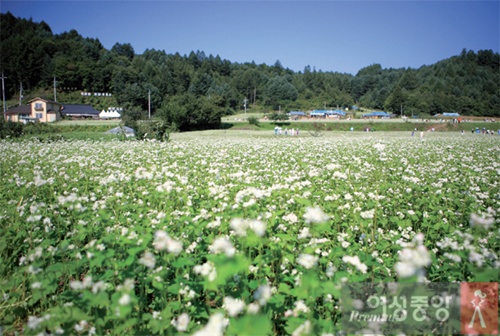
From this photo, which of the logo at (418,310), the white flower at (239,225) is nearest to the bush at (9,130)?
the white flower at (239,225)

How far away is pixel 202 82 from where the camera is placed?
133000 millimetres

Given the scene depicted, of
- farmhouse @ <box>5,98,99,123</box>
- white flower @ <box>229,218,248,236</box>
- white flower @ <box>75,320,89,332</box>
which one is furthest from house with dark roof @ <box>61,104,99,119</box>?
white flower @ <box>229,218,248,236</box>

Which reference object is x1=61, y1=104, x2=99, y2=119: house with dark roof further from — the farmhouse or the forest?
the forest

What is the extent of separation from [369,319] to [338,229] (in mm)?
2076

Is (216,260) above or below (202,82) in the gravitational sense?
below

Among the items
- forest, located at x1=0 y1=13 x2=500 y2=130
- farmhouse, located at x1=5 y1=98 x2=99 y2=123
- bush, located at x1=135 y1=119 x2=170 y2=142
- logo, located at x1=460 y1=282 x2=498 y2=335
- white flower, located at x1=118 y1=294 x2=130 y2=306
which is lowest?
logo, located at x1=460 y1=282 x2=498 y2=335

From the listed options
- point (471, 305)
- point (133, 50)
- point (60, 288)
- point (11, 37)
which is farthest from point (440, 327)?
point (133, 50)

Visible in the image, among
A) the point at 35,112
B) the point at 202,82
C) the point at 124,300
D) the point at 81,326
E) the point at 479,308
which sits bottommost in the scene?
the point at 81,326

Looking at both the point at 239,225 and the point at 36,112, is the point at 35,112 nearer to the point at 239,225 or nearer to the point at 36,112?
the point at 36,112

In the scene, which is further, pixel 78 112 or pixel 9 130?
pixel 78 112

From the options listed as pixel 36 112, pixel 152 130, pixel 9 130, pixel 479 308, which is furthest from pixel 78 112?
pixel 479 308

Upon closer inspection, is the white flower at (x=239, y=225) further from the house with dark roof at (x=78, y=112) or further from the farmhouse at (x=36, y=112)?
the house with dark roof at (x=78, y=112)

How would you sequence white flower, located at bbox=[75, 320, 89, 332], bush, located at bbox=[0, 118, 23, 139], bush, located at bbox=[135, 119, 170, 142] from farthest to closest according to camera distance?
bush, located at bbox=[0, 118, 23, 139] < bush, located at bbox=[135, 119, 170, 142] < white flower, located at bbox=[75, 320, 89, 332]

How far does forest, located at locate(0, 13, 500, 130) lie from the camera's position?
10200cm
